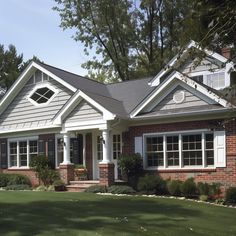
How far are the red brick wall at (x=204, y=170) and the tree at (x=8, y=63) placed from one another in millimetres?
31762

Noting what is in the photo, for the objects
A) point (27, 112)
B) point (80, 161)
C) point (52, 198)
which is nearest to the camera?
point (52, 198)

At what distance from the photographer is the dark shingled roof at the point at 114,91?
20594mm

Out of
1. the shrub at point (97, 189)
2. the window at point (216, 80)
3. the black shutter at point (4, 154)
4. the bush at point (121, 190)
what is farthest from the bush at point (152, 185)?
the black shutter at point (4, 154)

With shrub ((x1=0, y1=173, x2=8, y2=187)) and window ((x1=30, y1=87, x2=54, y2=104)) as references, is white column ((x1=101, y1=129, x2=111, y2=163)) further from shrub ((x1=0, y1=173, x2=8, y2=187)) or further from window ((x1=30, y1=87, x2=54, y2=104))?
shrub ((x1=0, y1=173, x2=8, y2=187))

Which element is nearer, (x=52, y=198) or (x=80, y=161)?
(x=52, y=198)

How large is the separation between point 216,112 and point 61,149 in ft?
27.2

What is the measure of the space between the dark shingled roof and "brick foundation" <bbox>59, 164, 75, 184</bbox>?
11.1ft

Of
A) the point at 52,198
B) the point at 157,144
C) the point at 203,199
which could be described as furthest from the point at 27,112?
the point at 203,199

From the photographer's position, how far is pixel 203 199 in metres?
16.7

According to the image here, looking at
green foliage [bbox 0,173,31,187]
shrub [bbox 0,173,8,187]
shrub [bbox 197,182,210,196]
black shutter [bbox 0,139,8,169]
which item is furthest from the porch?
shrub [bbox 197,182,210,196]

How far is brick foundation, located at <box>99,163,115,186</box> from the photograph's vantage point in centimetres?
1944

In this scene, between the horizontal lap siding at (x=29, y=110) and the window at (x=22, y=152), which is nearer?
the horizontal lap siding at (x=29, y=110)

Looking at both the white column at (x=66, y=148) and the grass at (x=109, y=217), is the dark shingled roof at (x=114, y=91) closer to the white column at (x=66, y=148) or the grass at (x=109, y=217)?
the white column at (x=66, y=148)

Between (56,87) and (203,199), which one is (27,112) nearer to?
(56,87)
